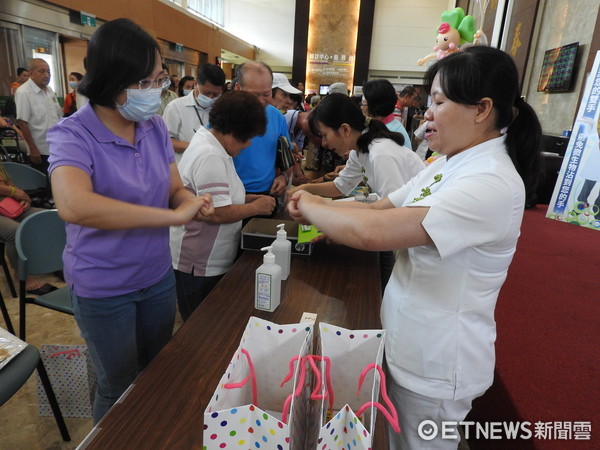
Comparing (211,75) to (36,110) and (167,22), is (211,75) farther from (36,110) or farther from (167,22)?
(167,22)

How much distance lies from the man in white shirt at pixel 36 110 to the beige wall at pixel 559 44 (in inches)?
249

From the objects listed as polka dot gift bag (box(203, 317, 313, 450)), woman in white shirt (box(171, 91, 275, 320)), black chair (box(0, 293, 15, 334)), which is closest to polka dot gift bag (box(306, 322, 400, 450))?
polka dot gift bag (box(203, 317, 313, 450))

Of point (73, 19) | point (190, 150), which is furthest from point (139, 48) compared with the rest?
point (73, 19)

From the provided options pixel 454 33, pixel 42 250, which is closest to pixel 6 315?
pixel 42 250

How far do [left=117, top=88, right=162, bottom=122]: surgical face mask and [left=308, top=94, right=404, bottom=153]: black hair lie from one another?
106 centimetres

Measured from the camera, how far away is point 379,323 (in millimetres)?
1294

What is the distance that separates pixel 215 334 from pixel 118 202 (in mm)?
474

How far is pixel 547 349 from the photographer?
225cm

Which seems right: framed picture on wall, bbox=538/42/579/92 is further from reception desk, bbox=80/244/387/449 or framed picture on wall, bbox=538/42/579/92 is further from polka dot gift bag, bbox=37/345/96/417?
polka dot gift bag, bbox=37/345/96/417

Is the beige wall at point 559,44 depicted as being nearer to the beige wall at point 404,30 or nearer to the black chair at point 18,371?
the black chair at point 18,371

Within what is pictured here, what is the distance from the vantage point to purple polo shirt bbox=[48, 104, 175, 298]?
1086 millimetres

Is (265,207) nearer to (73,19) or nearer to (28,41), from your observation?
(28,41)

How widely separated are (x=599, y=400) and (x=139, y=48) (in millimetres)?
2398

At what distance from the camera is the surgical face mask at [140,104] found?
45.3 inches
